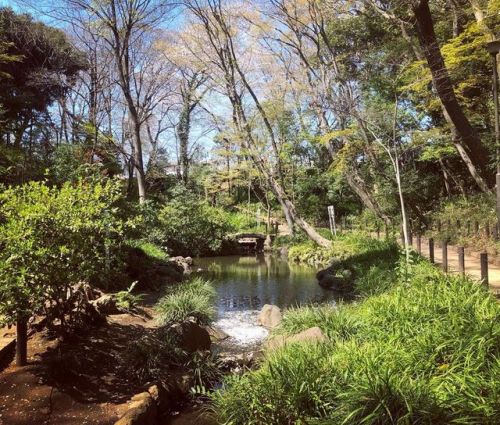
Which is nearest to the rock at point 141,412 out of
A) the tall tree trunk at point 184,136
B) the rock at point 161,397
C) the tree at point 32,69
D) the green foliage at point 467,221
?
the rock at point 161,397

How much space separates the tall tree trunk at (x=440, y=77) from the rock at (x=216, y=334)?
8119 mm

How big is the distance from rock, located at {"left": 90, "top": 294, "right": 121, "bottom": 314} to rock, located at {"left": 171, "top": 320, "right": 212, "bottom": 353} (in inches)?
51.8

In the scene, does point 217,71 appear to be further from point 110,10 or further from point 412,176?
point 412,176

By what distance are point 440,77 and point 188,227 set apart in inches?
517

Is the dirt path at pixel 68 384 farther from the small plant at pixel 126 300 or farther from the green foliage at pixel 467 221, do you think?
the green foliage at pixel 467 221

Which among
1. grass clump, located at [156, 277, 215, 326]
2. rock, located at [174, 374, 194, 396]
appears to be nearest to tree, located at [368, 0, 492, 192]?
grass clump, located at [156, 277, 215, 326]

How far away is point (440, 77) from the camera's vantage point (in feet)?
35.8

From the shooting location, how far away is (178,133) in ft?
104

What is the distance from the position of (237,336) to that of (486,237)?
7.96 meters

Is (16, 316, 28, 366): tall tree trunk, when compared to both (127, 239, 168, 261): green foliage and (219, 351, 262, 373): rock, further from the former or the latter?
(127, 239, 168, 261): green foliage

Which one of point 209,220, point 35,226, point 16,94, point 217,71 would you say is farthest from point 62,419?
point 16,94

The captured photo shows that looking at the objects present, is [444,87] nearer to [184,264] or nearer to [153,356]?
[153,356]

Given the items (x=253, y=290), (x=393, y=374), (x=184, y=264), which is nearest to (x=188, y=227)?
(x=184, y=264)

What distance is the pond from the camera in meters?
8.71
